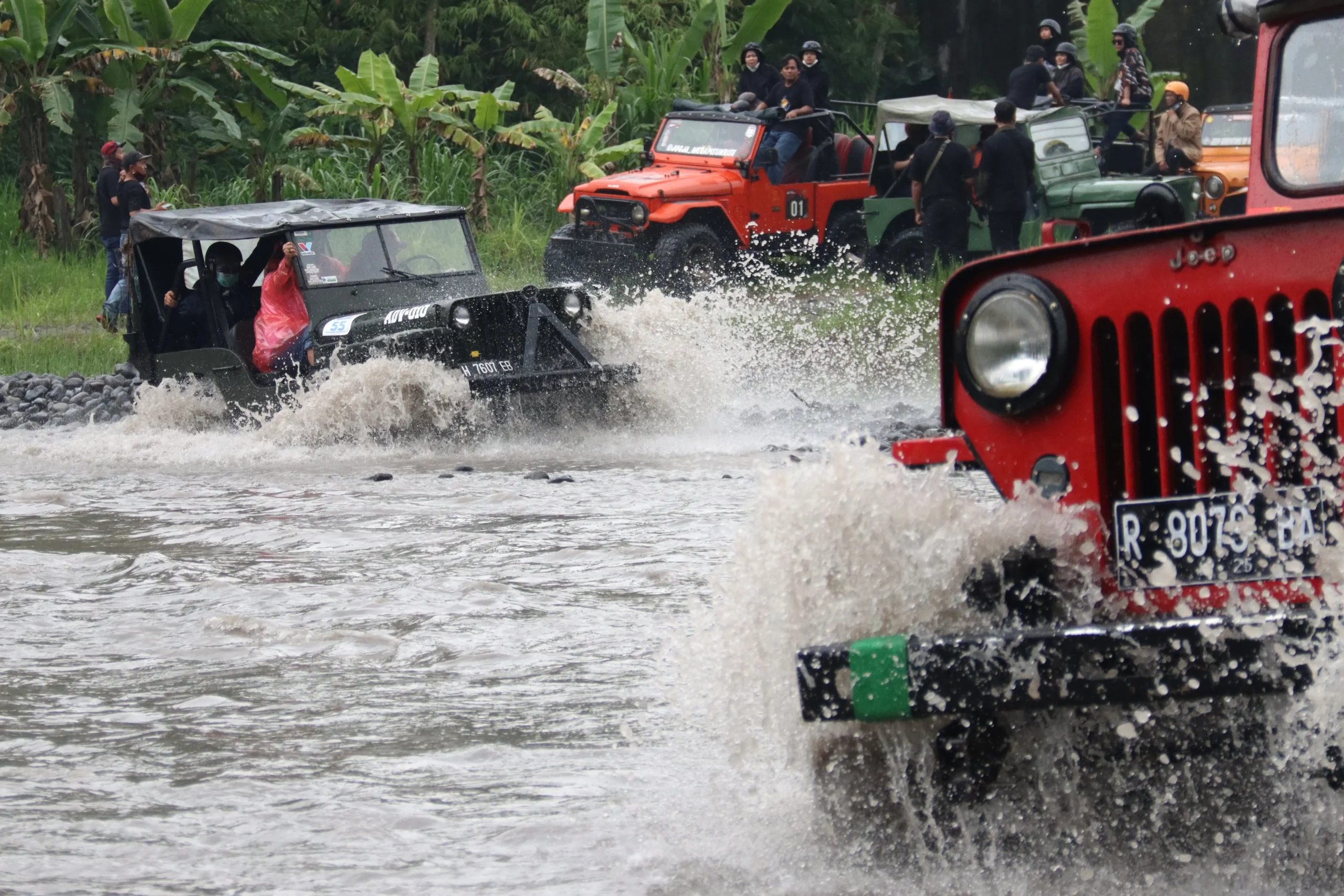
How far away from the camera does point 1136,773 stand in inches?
136

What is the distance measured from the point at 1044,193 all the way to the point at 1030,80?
7.28 feet

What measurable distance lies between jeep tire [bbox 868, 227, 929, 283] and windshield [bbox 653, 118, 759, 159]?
5.37 ft

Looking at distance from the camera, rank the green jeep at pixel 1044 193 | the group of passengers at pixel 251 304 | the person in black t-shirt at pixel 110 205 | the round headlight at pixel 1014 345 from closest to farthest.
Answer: the round headlight at pixel 1014 345 < the group of passengers at pixel 251 304 < the green jeep at pixel 1044 193 < the person in black t-shirt at pixel 110 205

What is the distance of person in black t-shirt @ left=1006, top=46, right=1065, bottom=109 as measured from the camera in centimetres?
1736

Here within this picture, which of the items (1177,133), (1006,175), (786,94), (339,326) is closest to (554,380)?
(339,326)

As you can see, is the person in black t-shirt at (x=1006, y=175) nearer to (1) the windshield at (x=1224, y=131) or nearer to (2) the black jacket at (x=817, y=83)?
(1) the windshield at (x=1224, y=131)

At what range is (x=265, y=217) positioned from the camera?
12.2 m

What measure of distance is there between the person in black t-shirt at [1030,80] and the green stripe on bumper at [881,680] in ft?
49.2

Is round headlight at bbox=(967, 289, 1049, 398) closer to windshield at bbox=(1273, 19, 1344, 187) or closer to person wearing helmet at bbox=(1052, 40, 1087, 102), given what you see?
windshield at bbox=(1273, 19, 1344, 187)

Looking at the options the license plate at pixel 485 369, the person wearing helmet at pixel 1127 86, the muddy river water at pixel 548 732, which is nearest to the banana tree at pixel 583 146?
the person wearing helmet at pixel 1127 86

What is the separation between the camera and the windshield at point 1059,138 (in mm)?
15695

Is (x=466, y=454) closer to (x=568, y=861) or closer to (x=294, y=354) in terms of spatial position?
(x=294, y=354)

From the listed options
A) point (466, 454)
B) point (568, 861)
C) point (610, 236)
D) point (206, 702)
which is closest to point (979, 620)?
point (568, 861)

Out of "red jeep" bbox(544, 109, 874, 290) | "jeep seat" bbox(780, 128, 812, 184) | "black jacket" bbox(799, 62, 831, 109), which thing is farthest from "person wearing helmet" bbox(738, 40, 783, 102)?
"jeep seat" bbox(780, 128, 812, 184)
